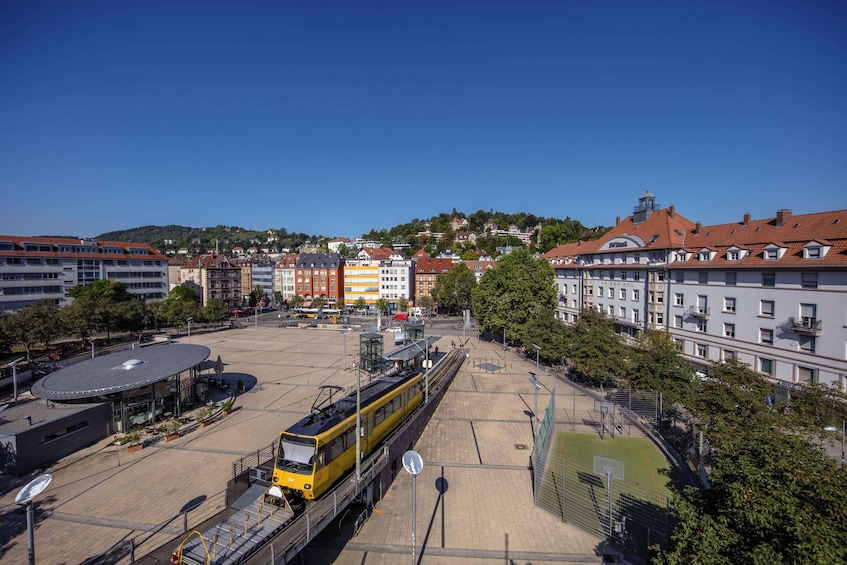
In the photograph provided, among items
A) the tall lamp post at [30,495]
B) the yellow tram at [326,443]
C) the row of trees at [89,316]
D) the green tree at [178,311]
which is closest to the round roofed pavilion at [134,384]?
the tall lamp post at [30,495]

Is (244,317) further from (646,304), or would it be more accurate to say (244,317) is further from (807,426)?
(807,426)

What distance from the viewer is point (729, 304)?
30.7 m

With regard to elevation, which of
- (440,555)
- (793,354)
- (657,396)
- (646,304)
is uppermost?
(646,304)

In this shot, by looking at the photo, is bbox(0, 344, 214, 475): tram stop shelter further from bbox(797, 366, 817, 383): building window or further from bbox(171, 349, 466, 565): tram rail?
bbox(797, 366, 817, 383): building window

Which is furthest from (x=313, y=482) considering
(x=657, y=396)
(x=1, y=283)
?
(x=1, y=283)

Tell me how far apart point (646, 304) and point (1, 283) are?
254 ft

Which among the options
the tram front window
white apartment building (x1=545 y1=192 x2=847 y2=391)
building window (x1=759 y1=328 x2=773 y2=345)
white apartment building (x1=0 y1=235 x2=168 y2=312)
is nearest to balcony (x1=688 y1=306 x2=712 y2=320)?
white apartment building (x1=545 y1=192 x2=847 y2=391)

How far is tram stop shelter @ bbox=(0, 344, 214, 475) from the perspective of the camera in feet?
57.9

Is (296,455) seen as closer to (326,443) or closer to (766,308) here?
(326,443)

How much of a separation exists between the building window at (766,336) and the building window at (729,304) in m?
2.58

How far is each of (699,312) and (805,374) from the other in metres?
A: 8.41

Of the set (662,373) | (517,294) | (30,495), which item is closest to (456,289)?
(517,294)

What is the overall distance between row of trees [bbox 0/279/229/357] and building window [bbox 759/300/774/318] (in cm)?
5716

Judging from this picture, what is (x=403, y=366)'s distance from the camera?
28281mm
